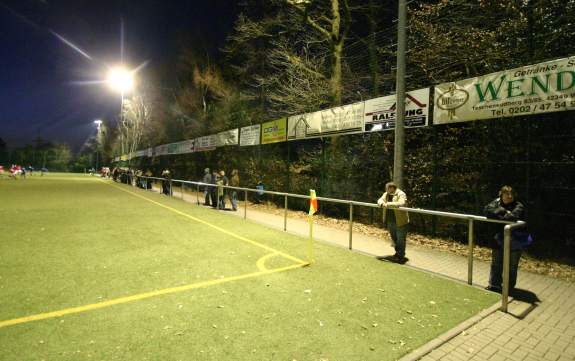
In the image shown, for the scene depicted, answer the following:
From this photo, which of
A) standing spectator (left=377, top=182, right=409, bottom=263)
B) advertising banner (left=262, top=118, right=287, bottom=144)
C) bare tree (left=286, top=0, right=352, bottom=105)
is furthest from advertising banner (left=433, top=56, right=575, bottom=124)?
advertising banner (left=262, top=118, right=287, bottom=144)

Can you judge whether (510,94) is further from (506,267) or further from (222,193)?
(222,193)

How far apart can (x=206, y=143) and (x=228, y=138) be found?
3431 mm

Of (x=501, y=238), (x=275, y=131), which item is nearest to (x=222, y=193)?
(x=275, y=131)

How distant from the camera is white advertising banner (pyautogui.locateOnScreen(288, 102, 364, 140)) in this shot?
9.69 meters

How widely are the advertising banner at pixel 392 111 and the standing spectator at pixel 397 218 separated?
2.73 m

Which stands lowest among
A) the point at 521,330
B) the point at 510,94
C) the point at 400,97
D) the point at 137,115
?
the point at 521,330

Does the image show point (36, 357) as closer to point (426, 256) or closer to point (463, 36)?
point (426, 256)

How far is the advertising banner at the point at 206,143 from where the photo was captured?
18864 millimetres

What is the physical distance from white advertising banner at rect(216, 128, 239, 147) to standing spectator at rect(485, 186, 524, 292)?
1326cm

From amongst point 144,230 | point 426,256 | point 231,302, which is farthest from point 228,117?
point 231,302

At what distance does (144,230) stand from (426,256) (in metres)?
6.95

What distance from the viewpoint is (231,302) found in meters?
3.99

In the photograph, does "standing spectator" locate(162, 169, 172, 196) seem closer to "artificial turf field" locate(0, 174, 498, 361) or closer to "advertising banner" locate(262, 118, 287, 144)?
"advertising banner" locate(262, 118, 287, 144)

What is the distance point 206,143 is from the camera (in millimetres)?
19938
